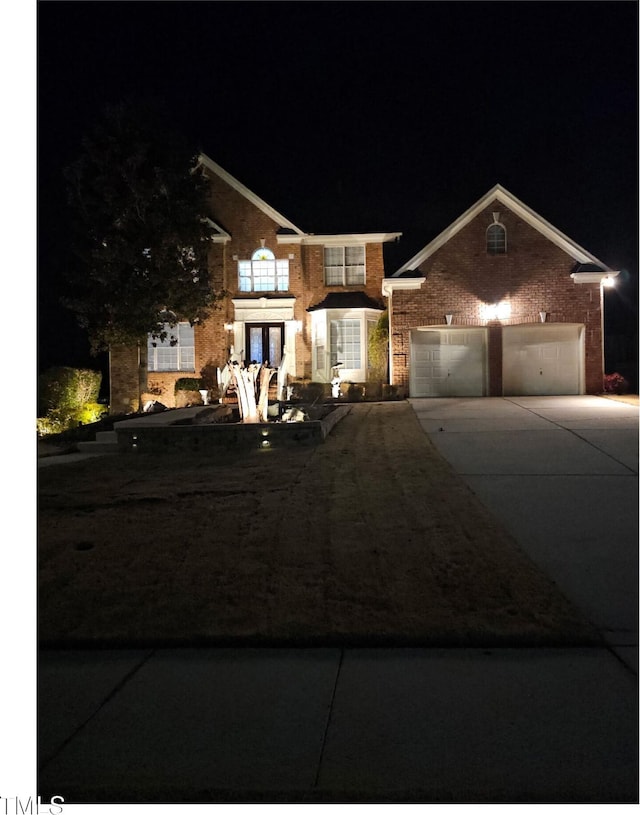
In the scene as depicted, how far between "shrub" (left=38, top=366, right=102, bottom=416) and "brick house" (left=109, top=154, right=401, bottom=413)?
3701mm

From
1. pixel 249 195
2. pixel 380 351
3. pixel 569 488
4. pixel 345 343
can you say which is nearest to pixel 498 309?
pixel 380 351

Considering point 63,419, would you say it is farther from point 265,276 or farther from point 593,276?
point 593,276

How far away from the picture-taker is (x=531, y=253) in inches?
813

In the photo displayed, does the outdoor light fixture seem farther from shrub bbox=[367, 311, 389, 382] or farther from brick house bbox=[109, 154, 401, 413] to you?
brick house bbox=[109, 154, 401, 413]

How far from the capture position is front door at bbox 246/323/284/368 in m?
23.8

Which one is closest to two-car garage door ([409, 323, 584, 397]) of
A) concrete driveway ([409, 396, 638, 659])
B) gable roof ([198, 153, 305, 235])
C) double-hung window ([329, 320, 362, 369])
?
double-hung window ([329, 320, 362, 369])

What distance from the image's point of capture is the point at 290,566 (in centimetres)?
515

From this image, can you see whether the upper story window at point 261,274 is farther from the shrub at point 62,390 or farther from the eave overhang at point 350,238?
the shrub at point 62,390

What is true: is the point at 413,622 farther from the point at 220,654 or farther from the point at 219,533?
the point at 219,533

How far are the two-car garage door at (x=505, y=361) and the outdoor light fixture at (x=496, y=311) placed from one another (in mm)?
528

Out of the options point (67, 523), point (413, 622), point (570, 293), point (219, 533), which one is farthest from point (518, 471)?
point (570, 293)

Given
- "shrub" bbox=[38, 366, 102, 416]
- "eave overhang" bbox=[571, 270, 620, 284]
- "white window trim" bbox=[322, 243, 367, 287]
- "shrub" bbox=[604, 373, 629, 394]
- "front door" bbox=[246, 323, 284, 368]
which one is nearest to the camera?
"shrub" bbox=[38, 366, 102, 416]

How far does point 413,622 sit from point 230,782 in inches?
68.2

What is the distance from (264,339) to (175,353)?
10.6ft
